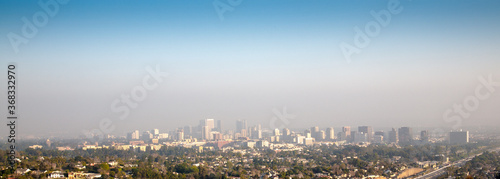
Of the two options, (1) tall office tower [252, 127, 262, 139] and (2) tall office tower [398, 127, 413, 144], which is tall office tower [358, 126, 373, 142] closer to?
(2) tall office tower [398, 127, 413, 144]

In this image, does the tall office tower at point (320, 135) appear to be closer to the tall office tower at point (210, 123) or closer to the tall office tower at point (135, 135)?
the tall office tower at point (210, 123)

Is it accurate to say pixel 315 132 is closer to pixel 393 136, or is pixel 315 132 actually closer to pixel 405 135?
pixel 393 136

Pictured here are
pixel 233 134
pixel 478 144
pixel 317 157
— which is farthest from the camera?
pixel 233 134

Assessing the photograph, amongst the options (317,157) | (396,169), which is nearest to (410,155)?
(317,157)

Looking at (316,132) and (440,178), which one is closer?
(440,178)

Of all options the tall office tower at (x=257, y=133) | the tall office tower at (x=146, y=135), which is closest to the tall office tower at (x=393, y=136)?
the tall office tower at (x=257, y=133)

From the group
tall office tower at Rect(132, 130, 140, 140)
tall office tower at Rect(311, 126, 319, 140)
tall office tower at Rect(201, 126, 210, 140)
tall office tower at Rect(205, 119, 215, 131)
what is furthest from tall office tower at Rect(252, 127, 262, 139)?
tall office tower at Rect(132, 130, 140, 140)

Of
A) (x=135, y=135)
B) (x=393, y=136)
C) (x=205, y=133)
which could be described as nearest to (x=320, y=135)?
(x=393, y=136)

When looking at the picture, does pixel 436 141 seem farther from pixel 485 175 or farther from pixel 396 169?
pixel 485 175

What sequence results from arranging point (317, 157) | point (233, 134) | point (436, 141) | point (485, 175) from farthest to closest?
point (233, 134), point (436, 141), point (317, 157), point (485, 175)
